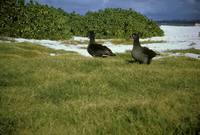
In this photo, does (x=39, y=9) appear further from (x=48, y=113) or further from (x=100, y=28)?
(x=48, y=113)

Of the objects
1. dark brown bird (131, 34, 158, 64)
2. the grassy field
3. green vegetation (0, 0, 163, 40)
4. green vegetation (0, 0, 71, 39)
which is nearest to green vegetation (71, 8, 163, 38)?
Result: green vegetation (0, 0, 163, 40)

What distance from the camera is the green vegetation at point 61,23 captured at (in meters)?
39.2

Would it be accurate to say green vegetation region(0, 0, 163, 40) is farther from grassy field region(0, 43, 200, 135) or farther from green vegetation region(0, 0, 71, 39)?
grassy field region(0, 43, 200, 135)

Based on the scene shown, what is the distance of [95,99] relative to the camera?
38.5ft

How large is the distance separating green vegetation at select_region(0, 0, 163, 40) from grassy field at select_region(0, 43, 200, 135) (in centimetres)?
2116

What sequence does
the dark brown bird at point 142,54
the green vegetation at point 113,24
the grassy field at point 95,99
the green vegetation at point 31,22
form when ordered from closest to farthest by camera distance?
the grassy field at point 95,99 < the dark brown bird at point 142,54 < the green vegetation at point 31,22 < the green vegetation at point 113,24

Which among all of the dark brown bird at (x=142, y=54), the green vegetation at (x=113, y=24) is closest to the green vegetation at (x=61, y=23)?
the green vegetation at (x=113, y=24)

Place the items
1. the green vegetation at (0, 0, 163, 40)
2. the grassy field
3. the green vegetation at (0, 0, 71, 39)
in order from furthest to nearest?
the green vegetation at (0, 0, 163, 40)
the green vegetation at (0, 0, 71, 39)
the grassy field

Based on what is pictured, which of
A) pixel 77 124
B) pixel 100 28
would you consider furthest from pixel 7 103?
pixel 100 28

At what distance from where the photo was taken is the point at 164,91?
42.0ft

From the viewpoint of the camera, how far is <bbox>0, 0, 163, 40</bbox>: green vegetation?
3922cm

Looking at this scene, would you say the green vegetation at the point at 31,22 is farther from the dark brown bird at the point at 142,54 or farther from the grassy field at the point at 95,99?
the dark brown bird at the point at 142,54

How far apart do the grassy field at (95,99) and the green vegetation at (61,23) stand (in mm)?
21163

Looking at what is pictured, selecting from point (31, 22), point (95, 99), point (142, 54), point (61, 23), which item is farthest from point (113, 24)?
point (95, 99)
